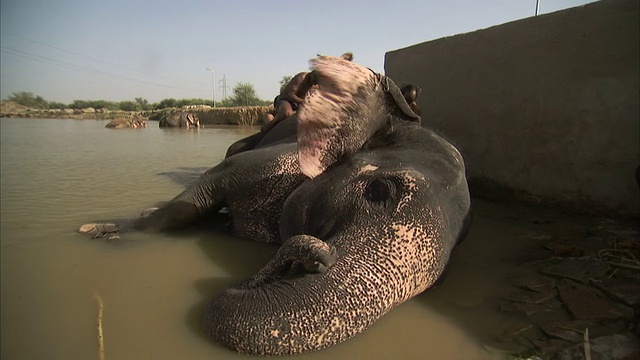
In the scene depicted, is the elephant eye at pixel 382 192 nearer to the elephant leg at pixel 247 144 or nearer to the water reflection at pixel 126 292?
the water reflection at pixel 126 292

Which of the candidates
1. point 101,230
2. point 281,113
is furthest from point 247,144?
point 101,230

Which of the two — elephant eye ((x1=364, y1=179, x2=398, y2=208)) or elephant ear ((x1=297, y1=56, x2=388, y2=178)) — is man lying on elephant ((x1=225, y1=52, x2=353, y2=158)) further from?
elephant eye ((x1=364, y1=179, x2=398, y2=208))

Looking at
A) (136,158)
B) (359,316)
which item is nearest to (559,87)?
(359,316)

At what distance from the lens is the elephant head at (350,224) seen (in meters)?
1.62

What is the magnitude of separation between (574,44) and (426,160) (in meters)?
2.55

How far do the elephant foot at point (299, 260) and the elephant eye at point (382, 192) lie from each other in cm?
38

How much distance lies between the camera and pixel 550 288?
2.46m

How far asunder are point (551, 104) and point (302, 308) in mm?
3639

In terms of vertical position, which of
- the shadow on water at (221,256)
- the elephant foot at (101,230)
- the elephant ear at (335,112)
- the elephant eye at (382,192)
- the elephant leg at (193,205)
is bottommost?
the shadow on water at (221,256)

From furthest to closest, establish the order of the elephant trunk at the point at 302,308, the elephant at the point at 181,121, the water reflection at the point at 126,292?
the elephant at the point at 181,121, the water reflection at the point at 126,292, the elephant trunk at the point at 302,308

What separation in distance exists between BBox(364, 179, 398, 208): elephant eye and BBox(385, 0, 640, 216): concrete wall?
6.18 feet

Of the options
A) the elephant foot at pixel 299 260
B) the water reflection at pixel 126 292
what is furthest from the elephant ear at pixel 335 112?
the water reflection at pixel 126 292

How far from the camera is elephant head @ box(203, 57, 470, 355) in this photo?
162 centimetres

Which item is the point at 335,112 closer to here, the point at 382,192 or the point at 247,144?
the point at 382,192
